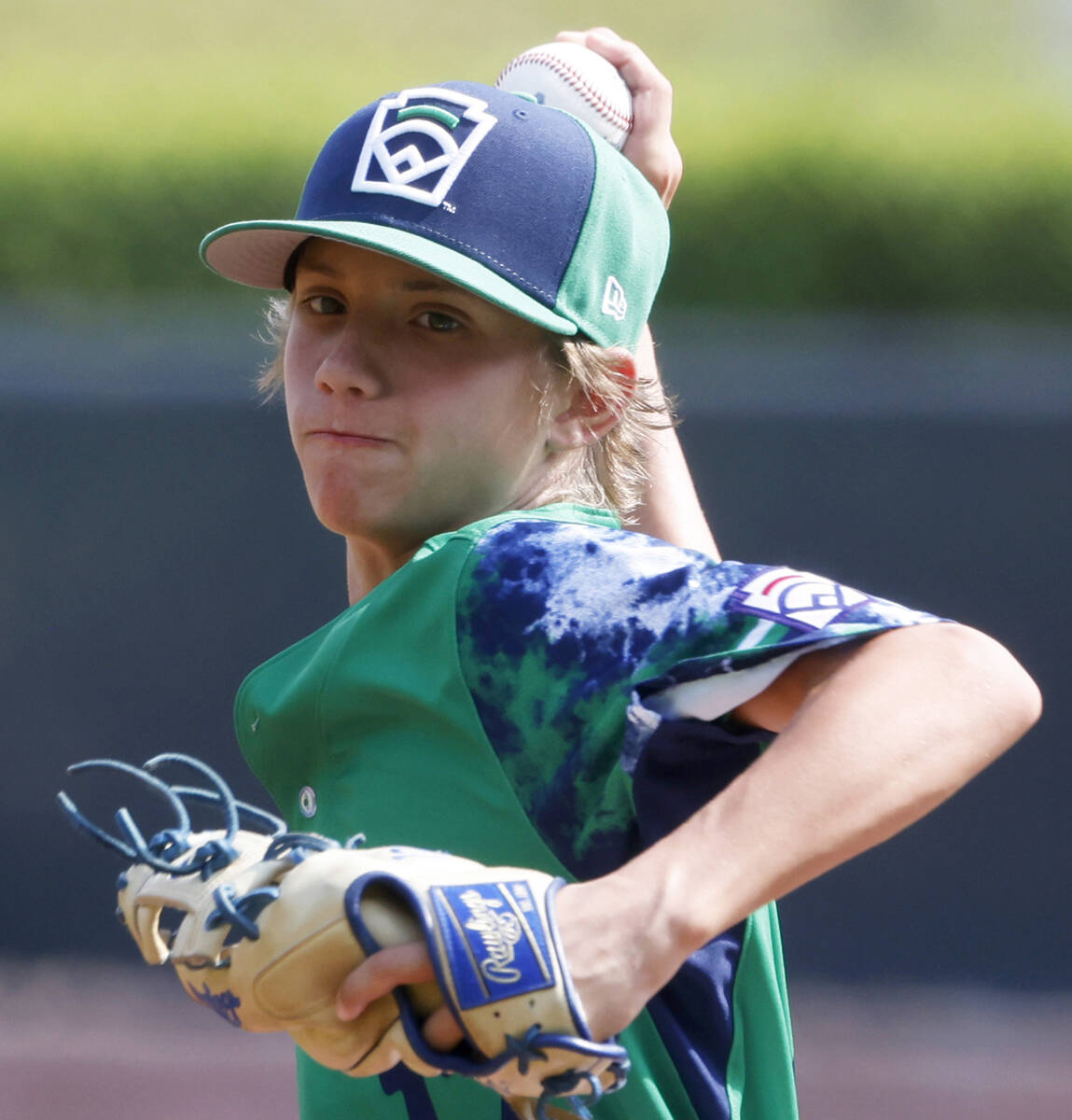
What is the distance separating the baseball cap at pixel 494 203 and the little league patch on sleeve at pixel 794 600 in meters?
0.43

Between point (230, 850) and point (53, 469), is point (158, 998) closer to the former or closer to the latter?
point (53, 469)

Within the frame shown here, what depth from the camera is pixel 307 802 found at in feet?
5.39

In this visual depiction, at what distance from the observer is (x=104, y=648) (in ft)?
19.6

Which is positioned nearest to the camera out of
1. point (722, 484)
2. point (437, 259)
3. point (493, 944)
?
point (493, 944)

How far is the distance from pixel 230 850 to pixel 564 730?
0.30 meters

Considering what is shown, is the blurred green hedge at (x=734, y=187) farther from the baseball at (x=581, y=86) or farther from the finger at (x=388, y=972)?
the finger at (x=388, y=972)

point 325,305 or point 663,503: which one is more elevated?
point 325,305

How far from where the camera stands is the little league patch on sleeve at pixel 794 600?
1266 mm

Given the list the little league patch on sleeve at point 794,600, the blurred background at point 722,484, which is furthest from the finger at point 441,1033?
the blurred background at point 722,484

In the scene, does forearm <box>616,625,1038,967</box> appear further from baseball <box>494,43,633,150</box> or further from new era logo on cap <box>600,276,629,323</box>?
baseball <box>494,43,633,150</box>

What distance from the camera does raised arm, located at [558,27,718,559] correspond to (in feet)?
7.49

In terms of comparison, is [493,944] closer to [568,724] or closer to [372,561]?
[568,724]

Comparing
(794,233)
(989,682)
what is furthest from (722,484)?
(989,682)

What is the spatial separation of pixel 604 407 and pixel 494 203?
272 millimetres
